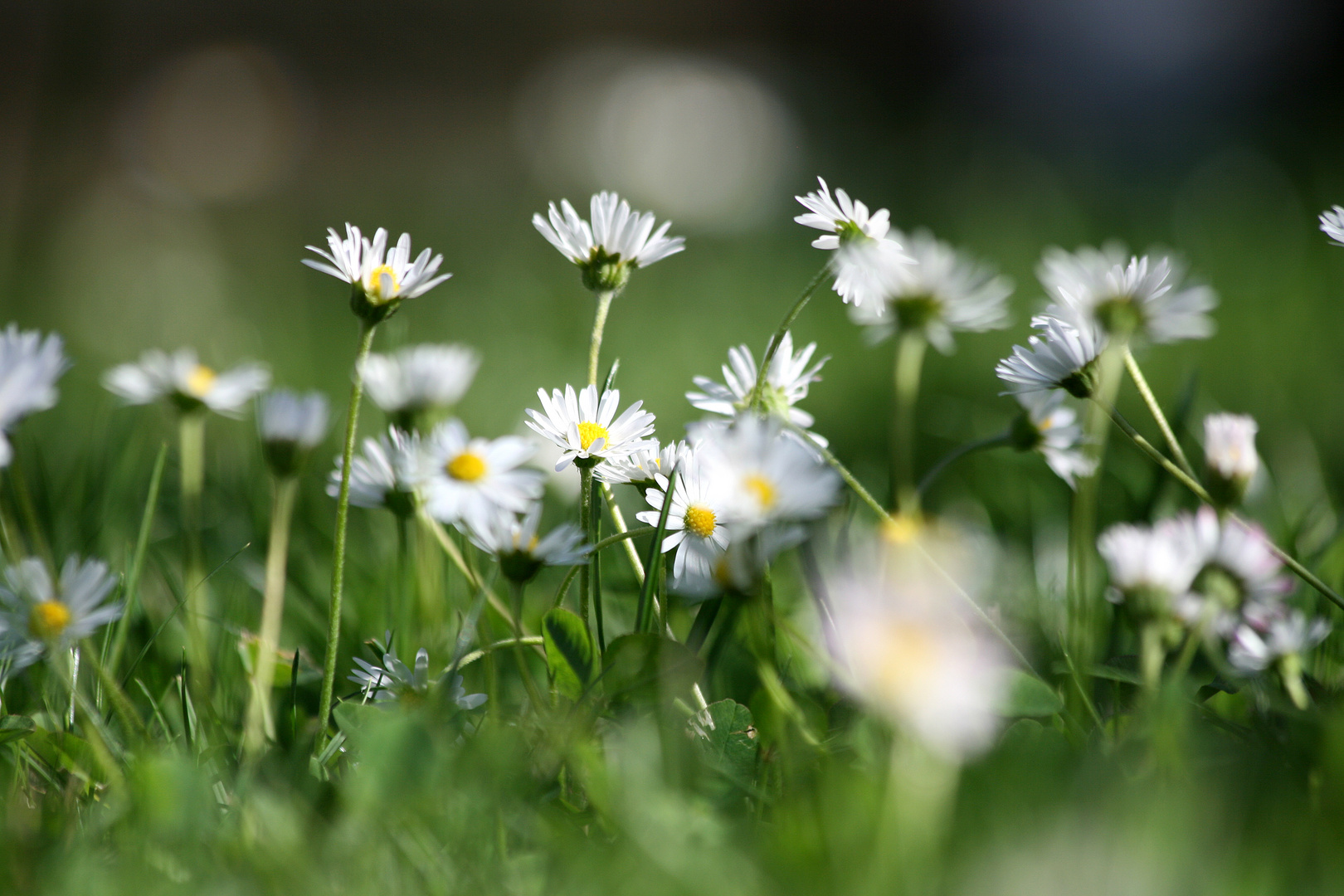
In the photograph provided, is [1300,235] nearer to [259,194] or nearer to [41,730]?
[41,730]

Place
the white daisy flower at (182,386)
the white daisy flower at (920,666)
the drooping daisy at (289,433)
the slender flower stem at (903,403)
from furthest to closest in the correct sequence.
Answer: the white daisy flower at (182,386)
the drooping daisy at (289,433)
the slender flower stem at (903,403)
the white daisy flower at (920,666)

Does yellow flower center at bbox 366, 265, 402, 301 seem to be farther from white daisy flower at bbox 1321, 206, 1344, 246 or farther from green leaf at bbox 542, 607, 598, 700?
white daisy flower at bbox 1321, 206, 1344, 246

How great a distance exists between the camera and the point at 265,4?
4.77 m

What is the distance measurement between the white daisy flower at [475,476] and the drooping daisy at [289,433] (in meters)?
0.11

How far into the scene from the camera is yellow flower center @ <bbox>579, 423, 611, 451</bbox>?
1.97 feet

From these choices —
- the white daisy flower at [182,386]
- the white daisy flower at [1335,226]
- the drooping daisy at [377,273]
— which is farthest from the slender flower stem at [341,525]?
the white daisy flower at [1335,226]

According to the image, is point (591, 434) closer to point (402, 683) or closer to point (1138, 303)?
point (402, 683)

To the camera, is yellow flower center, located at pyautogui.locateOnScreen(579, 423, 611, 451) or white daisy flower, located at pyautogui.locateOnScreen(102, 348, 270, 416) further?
white daisy flower, located at pyautogui.locateOnScreen(102, 348, 270, 416)

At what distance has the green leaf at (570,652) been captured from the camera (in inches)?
22.8

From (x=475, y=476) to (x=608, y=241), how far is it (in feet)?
0.59

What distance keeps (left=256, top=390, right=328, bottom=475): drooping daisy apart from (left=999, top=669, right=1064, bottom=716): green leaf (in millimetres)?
400

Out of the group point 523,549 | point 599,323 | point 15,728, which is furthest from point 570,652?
point 15,728

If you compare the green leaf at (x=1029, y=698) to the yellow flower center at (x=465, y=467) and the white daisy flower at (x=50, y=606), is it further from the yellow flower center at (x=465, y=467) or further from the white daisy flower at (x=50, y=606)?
the white daisy flower at (x=50, y=606)

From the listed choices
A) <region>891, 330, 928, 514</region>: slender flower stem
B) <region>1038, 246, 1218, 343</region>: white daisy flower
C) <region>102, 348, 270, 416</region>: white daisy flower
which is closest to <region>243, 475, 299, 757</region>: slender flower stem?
<region>102, 348, 270, 416</region>: white daisy flower
